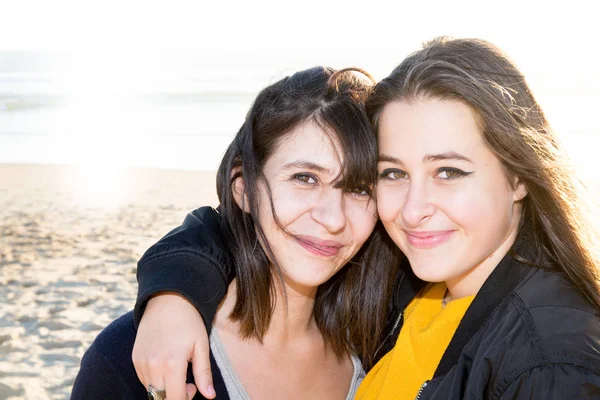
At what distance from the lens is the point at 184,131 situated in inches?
549

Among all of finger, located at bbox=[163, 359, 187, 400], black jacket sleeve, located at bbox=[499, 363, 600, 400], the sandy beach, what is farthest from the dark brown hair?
the sandy beach

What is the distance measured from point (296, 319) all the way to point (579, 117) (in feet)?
39.7

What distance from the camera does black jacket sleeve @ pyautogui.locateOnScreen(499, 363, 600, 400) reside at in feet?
6.25

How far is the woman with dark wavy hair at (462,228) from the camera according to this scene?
88.7 inches

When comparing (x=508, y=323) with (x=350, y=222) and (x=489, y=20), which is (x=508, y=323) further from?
(x=489, y=20)

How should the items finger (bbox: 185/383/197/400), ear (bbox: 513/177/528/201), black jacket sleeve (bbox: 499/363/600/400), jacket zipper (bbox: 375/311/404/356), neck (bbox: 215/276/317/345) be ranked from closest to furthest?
1. black jacket sleeve (bbox: 499/363/600/400)
2. finger (bbox: 185/383/197/400)
3. ear (bbox: 513/177/528/201)
4. neck (bbox: 215/276/317/345)
5. jacket zipper (bbox: 375/311/404/356)

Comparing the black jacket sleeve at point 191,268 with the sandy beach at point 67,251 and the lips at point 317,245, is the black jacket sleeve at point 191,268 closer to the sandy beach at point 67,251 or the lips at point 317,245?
the lips at point 317,245

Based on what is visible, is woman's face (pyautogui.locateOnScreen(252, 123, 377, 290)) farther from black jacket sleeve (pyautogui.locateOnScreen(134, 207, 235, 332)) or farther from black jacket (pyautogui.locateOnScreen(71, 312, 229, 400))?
black jacket (pyautogui.locateOnScreen(71, 312, 229, 400))

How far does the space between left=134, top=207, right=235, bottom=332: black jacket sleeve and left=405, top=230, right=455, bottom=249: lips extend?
2.53 ft

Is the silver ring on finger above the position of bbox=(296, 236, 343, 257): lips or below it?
below

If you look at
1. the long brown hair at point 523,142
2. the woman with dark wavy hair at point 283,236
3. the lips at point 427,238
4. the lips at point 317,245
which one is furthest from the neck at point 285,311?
the long brown hair at point 523,142

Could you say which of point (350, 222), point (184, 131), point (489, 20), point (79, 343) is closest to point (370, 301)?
point (350, 222)

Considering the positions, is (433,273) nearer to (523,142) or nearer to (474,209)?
(474,209)

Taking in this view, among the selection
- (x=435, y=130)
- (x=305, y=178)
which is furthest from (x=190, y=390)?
(x=435, y=130)
